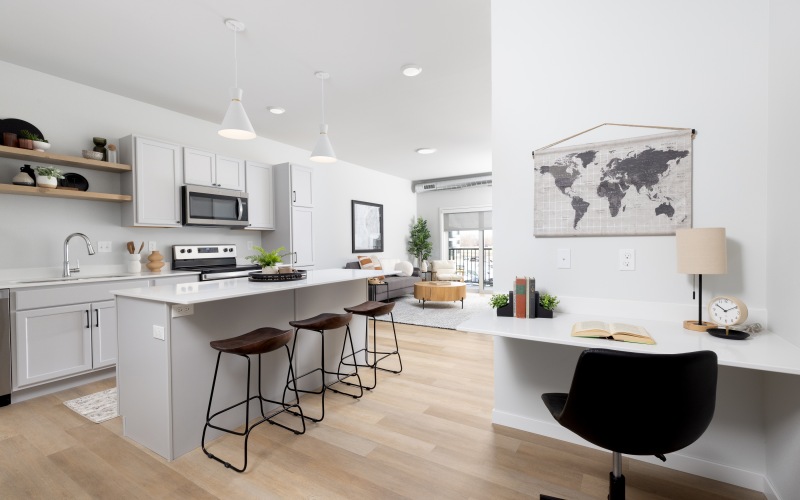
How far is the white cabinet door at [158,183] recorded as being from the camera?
143 inches

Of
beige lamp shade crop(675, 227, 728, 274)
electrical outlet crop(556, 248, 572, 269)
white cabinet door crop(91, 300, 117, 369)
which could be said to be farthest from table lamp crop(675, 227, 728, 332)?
white cabinet door crop(91, 300, 117, 369)

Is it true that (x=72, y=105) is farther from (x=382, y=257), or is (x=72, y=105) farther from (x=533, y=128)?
(x=382, y=257)

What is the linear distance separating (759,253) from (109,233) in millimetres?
5180

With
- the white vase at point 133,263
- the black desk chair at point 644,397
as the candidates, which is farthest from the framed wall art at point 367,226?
the black desk chair at point 644,397

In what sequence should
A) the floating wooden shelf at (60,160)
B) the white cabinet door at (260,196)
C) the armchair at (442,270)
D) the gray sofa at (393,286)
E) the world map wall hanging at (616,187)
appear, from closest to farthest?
1. the world map wall hanging at (616,187)
2. the floating wooden shelf at (60,160)
3. the white cabinet door at (260,196)
4. the gray sofa at (393,286)
5. the armchair at (442,270)

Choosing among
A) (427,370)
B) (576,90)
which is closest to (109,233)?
(427,370)

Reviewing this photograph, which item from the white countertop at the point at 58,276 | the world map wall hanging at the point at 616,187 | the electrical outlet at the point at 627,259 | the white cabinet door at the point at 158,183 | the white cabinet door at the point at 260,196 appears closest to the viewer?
the world map wall hanging at the point at 616,187

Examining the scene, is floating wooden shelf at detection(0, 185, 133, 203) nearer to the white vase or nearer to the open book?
the white vase

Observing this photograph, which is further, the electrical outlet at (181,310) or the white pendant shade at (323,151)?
the white pendant shade at (323,151)

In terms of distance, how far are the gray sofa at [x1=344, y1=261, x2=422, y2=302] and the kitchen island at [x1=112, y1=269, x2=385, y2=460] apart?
12.6 feet

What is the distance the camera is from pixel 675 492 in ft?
5.64

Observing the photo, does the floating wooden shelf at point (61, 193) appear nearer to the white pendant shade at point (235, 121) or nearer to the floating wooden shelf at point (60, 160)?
the floating wooden shelf at point (60, 160)

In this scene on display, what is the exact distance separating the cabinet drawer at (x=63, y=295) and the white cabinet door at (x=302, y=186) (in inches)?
90.5

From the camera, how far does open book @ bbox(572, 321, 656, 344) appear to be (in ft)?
5.12
